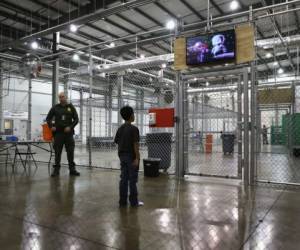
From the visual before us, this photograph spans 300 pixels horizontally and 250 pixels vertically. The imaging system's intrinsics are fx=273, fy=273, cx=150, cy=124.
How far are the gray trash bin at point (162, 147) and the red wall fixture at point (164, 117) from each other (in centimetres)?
61

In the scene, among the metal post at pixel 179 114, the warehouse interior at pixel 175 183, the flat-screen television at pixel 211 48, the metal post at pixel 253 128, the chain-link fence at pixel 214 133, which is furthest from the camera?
the chain-link fence at pixel 214 133

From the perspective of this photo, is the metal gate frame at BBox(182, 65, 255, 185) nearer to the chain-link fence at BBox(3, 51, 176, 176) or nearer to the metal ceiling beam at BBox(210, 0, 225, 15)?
the metal ceiling beam at BBox(210, 0, 225, 15)

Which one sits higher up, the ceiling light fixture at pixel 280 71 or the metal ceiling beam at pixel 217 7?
the metal ceiling beam at pixel 217 7

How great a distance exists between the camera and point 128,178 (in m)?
3.79

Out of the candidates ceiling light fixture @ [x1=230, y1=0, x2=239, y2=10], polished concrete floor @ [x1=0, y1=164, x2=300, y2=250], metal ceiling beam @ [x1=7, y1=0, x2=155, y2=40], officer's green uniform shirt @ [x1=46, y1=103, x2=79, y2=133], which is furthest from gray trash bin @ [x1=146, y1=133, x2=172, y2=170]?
ceiling light fixture @ [x1=230, y1=0, x2=239, y2=10]

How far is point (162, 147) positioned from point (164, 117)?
930 millimetres

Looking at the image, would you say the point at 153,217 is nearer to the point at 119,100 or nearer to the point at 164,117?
the point at 164,117

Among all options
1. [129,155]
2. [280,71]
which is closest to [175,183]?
[129,155]

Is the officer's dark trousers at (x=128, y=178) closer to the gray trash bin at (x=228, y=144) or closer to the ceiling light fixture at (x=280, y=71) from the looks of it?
the gray trash bin at (x=228, y=144)

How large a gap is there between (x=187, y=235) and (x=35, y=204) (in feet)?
7.65

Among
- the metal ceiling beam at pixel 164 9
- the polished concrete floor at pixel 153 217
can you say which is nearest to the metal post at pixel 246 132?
the polished concrete floor at pixel 153 217

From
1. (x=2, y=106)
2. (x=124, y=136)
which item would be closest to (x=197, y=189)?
(x=124, y=136)

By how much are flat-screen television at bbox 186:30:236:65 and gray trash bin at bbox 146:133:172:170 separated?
6.31 feet

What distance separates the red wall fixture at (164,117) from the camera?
6.03m
